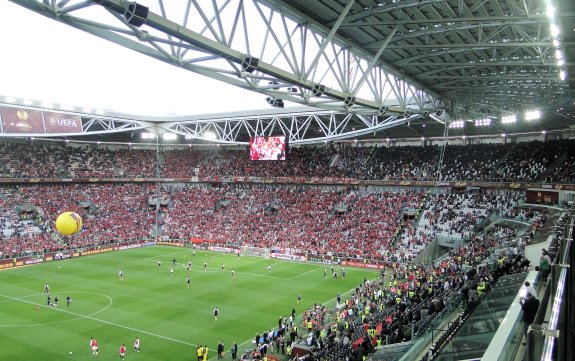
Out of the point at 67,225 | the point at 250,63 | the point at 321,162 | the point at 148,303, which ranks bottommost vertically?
the point at 148,303

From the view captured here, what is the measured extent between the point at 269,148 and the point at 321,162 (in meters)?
9.85

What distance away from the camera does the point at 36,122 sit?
165 feet

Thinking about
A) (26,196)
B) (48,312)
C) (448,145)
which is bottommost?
(48,312)

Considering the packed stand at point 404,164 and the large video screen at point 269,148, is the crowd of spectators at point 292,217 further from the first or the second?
the large video screen at point 269,148

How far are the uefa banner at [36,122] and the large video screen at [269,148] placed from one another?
2105cm

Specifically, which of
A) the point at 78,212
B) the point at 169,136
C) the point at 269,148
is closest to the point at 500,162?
the point at 269,148

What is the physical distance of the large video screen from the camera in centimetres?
5722

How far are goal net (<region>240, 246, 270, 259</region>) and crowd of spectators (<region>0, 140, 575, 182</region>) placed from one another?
15.4 metres

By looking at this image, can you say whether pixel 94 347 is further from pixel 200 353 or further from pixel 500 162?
pixel 500 162

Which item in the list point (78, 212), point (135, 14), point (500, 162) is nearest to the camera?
point (135, 14)

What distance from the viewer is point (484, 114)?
39.0m

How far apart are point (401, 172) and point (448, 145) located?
7.25 metres

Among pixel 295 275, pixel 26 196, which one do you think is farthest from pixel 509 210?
pixel 26 196

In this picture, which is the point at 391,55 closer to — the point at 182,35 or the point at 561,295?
the point at 182,35
